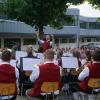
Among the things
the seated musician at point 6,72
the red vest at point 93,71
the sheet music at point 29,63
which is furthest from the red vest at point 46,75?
the sheet music at point 29,63

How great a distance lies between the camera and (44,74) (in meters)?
8.63

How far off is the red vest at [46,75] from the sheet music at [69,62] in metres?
3.28

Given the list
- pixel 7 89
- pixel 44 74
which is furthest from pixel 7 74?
pixel 44 74

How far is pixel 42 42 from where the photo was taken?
18.0 m

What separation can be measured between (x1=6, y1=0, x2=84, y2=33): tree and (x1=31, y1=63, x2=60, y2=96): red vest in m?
18.6

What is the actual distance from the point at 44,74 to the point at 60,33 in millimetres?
53850

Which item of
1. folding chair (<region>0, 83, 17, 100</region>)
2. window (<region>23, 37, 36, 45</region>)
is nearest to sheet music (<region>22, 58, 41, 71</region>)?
folding chair (<region>0, 83, 17, 100</region>)

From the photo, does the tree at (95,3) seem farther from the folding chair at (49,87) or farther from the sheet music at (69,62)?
the folding chair at (49,87)

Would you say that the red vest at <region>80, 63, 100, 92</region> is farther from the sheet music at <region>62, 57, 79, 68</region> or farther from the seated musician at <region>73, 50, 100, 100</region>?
the sheet music at <region>62, 57, 79, 68</region>

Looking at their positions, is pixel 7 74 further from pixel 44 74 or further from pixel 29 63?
pixel 29 63

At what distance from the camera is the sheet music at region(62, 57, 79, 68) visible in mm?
12070

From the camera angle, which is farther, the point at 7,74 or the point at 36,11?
the point at 36,11

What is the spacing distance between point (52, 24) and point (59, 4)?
61.3 inches

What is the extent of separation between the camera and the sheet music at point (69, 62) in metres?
12.1
